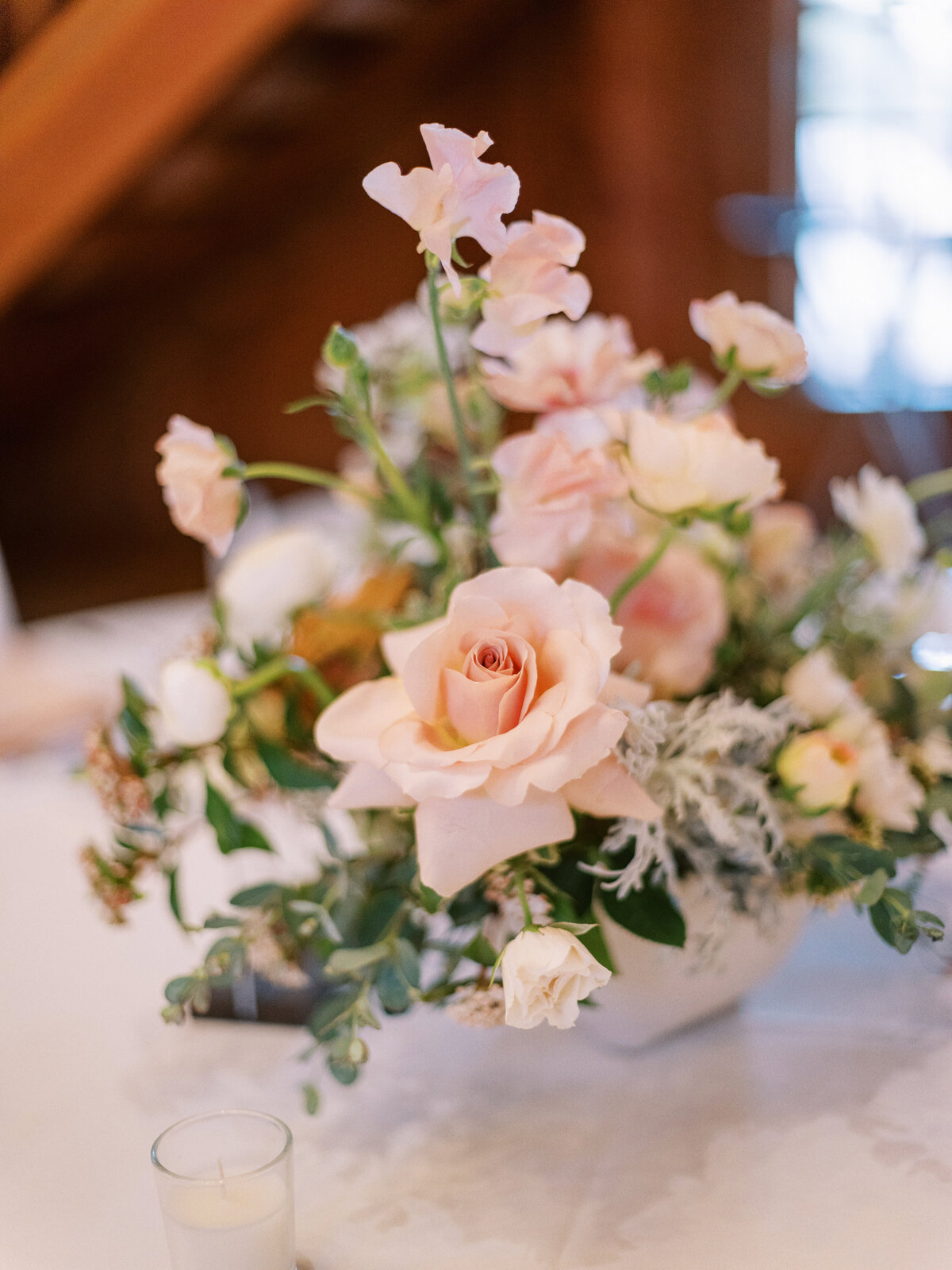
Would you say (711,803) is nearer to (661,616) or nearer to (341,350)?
(661,616)

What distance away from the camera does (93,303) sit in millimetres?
3561

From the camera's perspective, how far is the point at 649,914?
558 millimetres

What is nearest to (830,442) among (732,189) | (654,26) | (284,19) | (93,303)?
(732,189)

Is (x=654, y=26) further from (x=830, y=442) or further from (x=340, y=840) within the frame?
(x=340, y=840)

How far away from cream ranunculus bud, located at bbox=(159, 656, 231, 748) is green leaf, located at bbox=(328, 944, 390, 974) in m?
0.14

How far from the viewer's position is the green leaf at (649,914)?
1.80 ft

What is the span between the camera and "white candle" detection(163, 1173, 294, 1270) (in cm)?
48

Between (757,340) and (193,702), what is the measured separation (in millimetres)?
358

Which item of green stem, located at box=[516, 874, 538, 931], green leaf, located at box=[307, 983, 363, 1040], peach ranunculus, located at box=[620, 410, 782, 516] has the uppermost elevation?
peach ranunculus, located at box=[620, 410, 782, 516]

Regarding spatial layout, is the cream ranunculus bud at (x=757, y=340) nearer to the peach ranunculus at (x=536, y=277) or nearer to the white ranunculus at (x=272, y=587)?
the peach ranunculus at (x=536, y=277)

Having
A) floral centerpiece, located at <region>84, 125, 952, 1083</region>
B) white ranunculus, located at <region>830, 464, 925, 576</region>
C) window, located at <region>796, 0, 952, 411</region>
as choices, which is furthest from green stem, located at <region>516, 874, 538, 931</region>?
window, located at <region>796, 0, 952, 411</region>

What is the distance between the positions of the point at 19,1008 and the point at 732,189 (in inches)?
128

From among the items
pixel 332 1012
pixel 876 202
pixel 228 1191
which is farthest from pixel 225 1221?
pixel 876 202

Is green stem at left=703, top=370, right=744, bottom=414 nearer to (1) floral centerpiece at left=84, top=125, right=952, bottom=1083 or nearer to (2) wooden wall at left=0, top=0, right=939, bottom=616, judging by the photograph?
(1) floral centerpiece at left=84, top=125, right=952, bottom=1083
